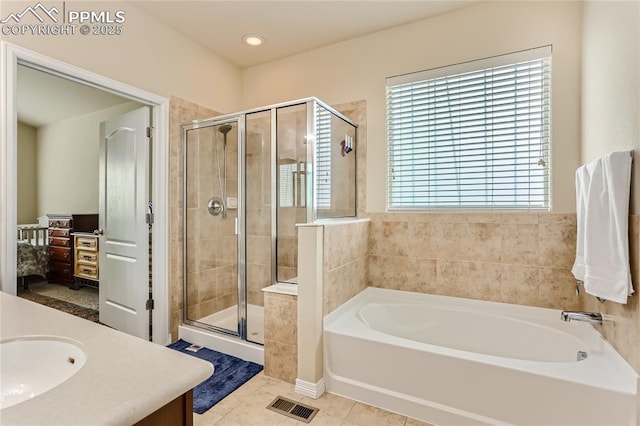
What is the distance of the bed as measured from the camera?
13.4 feet

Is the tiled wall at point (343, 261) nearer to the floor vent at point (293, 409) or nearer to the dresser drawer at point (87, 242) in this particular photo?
the floor vent at point (293, 409)

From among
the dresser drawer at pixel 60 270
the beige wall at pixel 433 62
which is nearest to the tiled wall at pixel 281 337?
the beige wall at pixel 433 62

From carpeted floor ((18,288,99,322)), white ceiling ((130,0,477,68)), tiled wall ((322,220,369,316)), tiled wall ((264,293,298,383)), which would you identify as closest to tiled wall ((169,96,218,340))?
white ceiling ((130,0,477,68))

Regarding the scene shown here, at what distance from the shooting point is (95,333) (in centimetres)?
97

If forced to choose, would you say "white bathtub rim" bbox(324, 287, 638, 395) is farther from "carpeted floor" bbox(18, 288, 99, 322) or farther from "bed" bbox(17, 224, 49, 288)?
"bed" bbox(17, 224, 49, 288)

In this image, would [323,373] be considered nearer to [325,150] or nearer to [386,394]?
[386,394]

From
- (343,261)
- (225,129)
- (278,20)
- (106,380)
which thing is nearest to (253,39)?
(278,20)

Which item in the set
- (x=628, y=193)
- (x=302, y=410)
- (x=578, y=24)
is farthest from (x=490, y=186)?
(x=302, y=410)

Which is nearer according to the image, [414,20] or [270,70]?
[414,20]

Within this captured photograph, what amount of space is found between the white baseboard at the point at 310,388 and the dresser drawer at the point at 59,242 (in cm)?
413

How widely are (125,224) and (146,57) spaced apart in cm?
141

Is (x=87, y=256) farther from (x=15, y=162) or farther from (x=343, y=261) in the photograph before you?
(x=343, y=261)

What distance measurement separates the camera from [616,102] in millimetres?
1636

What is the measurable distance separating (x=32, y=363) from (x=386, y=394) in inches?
66.4
